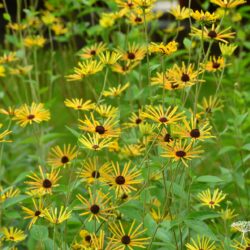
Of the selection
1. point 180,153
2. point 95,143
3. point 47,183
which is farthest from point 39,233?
point 180,153

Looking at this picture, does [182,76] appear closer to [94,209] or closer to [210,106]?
[210,106]

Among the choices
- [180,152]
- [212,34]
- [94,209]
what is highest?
[212,34]

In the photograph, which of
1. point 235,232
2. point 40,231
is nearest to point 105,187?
point 40,231

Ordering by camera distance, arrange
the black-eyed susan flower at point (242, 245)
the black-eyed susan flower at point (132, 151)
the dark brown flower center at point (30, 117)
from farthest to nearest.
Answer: the black-eyed susan flower at point (132, 151) → the dark brown flower center at point (30, 117) → the black-eyed susan flower at point (242, 245)

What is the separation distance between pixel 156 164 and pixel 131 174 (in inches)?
3.9

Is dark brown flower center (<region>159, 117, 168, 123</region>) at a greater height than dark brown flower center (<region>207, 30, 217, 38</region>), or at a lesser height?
lesser

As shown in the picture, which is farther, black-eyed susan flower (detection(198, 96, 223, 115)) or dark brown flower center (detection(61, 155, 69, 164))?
black-eyed susan flower (detection(198, 96, 223, 115))

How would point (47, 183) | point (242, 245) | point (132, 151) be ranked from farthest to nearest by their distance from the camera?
1. point (132, 151)
2. point (47, 183)
3. point (242, 245)

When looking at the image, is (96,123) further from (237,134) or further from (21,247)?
(21,247)

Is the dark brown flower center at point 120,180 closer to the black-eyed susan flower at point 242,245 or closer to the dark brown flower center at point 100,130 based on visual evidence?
the dark brown flower center at point 100,130

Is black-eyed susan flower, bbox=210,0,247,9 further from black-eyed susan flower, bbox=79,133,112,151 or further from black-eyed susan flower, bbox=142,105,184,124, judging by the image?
black-eyed susan flower, bbox=79,133,112,151

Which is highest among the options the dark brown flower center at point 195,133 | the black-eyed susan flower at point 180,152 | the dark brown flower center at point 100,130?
the dark brown flower center at point 195,133

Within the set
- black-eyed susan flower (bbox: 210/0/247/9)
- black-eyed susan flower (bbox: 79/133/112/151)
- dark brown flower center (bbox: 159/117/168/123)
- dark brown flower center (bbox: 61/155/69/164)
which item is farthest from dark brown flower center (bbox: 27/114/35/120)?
black-eyed susan flower (bbox: 210/0/247/9)

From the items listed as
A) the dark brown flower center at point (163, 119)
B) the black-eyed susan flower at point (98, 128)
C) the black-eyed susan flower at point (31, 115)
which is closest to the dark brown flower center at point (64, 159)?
the black-eyed susan flower at point (31, 115)
